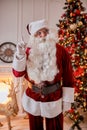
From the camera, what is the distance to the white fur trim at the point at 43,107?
2.13 meters

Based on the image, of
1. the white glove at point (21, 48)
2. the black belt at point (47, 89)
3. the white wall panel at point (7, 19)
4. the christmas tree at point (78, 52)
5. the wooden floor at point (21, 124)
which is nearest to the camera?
the white glove at point (21, 48)

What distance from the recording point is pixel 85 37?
3283mm

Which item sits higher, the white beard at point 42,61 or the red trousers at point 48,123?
the white beard at point 42,61

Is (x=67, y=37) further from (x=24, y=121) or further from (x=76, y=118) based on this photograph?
(x=24, y=121)

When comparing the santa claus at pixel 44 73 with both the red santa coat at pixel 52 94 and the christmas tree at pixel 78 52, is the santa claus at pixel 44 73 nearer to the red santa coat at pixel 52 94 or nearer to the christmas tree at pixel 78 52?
the red santa coat at pixel 52 94

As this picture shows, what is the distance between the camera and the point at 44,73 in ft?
6.89

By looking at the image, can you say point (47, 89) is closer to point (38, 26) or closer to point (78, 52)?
point (38, 26)

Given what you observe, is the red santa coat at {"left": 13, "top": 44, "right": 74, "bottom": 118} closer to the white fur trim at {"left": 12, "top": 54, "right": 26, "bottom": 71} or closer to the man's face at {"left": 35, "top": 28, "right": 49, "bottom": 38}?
the white fur trim at {"left": 12, "top": 54, "right": 26, "bottom": 71}

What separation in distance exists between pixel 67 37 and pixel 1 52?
4.29 feet

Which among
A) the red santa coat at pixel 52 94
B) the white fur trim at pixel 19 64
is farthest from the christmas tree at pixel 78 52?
the white fur trim at pixel 19 64

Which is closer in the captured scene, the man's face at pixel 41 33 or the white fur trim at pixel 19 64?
the white fur trim at pixel 19 64

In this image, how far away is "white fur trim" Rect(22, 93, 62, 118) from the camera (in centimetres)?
213

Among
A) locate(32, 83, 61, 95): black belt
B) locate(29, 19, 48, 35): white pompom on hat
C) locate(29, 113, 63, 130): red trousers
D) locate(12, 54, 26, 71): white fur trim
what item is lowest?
locate(29, 113, 63, 130): red trousers

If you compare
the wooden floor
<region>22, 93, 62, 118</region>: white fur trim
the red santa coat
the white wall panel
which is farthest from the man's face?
the white wall panel
